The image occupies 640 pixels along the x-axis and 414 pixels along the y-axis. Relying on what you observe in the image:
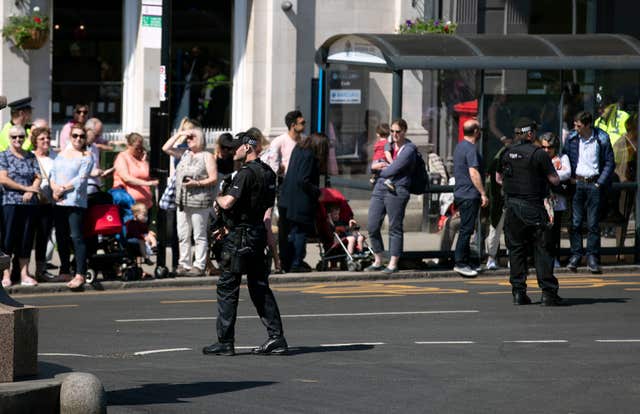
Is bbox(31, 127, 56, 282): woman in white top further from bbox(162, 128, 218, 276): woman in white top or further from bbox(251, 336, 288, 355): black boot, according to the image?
bbox(251, 336, 288, 355): black boot

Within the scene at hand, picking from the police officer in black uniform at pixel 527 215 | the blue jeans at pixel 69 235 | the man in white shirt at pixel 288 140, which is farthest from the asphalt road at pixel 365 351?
the man in white shirt at pixel 288 140

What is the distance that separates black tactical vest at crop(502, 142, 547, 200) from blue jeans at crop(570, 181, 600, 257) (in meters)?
3.66

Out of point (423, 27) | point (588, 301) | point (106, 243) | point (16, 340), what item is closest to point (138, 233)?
point (106, 243)

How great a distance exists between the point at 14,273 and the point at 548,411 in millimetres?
8402

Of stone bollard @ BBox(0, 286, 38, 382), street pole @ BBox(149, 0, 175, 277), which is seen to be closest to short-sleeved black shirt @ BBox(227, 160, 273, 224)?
stone bollard @ BBox(0, 286, 38, 382)

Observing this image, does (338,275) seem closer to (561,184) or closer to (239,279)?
(561,184)

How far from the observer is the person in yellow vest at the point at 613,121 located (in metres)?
19.9

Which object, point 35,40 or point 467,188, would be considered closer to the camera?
point 467,188

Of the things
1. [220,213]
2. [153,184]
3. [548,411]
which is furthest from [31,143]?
[548,411]

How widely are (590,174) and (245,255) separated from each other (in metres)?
8.20

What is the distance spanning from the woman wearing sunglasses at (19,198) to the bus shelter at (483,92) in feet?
15.9

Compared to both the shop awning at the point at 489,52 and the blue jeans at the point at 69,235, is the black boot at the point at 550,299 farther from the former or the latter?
the blue jeans at the point at 69,235

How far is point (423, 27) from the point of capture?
78.9ft

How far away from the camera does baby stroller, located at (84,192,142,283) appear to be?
16.7 metres
